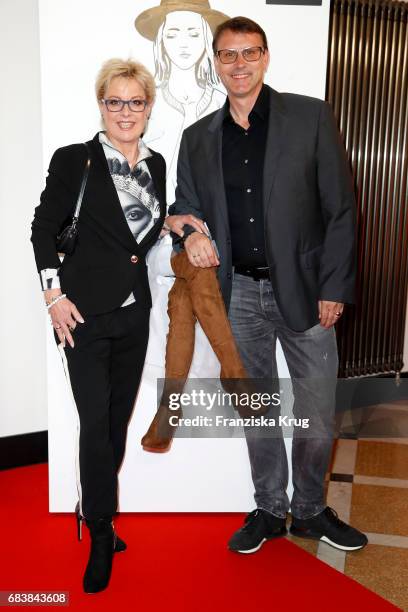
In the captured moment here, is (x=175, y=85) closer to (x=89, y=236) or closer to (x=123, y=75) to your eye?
(x=123, y=75)

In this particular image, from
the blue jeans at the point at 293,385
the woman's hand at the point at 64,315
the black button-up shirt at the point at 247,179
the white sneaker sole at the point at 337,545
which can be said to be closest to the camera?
the woman's hand at the point at 64,315

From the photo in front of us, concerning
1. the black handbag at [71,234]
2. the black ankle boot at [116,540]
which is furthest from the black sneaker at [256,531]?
the black handbag at [71,234]

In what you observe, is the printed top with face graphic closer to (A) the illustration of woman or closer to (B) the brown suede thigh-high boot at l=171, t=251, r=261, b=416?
(A) the illustration of woman

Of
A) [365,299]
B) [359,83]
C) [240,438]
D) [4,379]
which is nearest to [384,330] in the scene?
[365,299]

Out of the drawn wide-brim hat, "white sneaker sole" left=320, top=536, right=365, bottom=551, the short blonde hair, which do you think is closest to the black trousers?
the short blonde hair

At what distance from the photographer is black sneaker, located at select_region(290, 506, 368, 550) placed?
2510 millimetres

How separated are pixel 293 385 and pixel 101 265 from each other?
852 millimetres

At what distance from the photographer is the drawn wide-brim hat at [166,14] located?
7.88ft

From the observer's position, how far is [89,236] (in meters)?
2.19

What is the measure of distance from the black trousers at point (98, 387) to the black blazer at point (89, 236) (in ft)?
0.24

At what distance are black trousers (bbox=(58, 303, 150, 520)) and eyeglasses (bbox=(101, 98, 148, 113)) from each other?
0.65 meters

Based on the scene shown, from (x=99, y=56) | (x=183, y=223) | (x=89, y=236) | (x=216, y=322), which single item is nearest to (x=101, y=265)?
(x=89, y=236)

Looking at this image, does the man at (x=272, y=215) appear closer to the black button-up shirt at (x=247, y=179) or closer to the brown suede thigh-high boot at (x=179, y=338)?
the black button-up shirt at (x=247, y=179)

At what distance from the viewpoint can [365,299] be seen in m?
4.38
